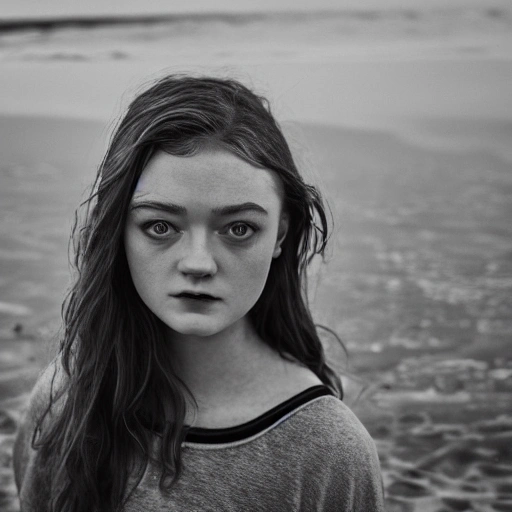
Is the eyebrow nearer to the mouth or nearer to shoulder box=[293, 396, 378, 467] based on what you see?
the mouth

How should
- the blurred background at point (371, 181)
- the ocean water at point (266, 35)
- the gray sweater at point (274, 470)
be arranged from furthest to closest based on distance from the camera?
the ocean water at point (266, 35) < the blurred background at point (371, 181) < the gray sweater at point (274, 470)

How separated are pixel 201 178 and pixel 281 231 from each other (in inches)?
11.2

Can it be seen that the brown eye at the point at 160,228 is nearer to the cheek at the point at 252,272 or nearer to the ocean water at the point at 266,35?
the cheek at the point at 252,272

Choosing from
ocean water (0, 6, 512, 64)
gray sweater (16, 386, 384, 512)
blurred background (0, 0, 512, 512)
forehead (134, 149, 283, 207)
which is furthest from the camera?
ocean water (0, 6, 512, 64)

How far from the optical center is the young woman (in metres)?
1.63

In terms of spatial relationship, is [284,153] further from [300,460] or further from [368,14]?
[368,14]

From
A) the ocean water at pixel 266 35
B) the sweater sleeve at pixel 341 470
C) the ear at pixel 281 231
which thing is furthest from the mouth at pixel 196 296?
the ocean water at pixel 266 35

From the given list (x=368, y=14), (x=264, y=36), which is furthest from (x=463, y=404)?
(x=368, y=14)

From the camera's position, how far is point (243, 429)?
5.69ft

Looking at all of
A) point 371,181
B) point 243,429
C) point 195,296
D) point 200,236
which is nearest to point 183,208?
point 200,236

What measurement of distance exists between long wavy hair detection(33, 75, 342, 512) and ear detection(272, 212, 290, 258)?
0.9 inches

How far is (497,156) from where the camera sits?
5.71 metres

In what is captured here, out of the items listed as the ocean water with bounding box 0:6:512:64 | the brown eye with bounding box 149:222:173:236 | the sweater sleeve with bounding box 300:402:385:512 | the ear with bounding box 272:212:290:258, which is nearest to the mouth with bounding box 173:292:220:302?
the brown eye with bounding box 149:222:173:236

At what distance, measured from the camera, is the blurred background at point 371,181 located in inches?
108
